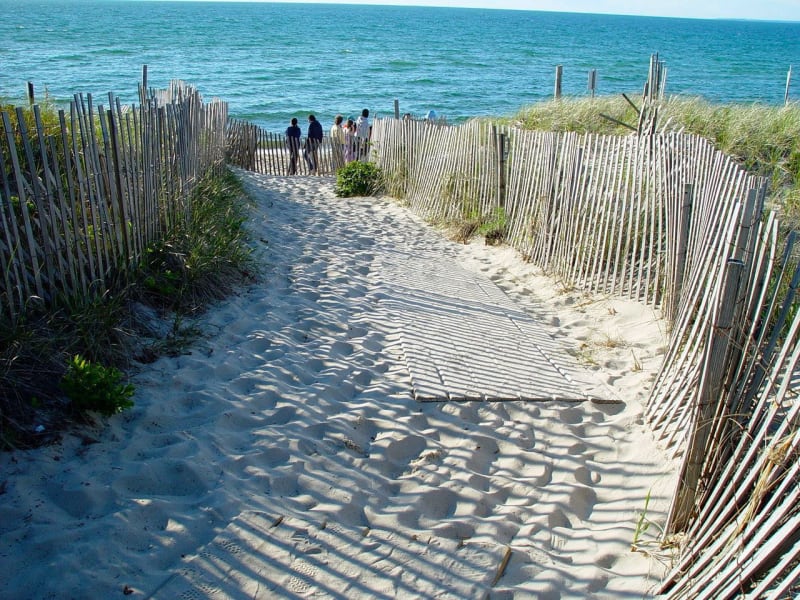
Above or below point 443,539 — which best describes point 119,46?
above

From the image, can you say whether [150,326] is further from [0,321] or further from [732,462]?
[732,462]

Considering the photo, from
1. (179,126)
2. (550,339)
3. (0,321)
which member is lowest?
(550,339)

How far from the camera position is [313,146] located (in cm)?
1507

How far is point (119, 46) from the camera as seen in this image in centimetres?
5666

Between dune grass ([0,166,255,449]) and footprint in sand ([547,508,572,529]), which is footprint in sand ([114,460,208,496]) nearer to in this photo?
dune grass ([0,166,255,449])

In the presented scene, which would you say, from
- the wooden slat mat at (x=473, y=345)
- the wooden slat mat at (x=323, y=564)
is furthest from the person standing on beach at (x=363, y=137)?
the wooden slat mat at (x=323, y=564)

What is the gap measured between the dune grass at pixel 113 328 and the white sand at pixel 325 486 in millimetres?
164

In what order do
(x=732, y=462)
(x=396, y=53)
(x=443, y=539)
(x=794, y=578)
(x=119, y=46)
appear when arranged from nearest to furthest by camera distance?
(x=794, y=578)
(x=732, y=462)
(x=443, y=539)
(x=119, y=46)
(x=396, y=53)

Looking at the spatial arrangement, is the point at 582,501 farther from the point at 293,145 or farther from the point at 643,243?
the point at 293,145

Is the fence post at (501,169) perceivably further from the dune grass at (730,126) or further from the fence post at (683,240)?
the fence post at (683,240)

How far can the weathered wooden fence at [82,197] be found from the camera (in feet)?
12.6

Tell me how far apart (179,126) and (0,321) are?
10.3ft

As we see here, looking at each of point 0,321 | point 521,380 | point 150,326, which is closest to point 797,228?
point 521,380

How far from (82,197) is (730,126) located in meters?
9.85
